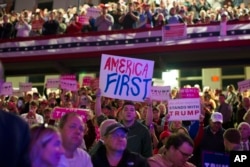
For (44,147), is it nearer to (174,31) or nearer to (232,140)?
(232,140)

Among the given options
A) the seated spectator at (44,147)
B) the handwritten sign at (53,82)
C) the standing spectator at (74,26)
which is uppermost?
the standing spectator at (74,26)

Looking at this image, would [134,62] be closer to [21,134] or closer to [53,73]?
[21,134]

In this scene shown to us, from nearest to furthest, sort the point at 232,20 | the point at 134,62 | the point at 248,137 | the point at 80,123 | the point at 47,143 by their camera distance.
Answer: the point at 47,143 < the point at 80,123 < the point at 248,137 < the point at 134,62 < the point at 232,20

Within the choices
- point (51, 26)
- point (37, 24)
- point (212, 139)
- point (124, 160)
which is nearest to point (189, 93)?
point (212, 139)

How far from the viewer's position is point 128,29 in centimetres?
1556

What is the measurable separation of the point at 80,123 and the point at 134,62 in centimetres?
354

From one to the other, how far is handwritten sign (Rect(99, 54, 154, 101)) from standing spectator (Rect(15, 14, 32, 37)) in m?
10.7

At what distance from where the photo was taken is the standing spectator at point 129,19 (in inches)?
590

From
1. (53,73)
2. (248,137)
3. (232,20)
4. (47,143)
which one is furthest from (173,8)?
(47,143)

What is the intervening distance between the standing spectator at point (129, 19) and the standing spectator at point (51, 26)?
2689 mm

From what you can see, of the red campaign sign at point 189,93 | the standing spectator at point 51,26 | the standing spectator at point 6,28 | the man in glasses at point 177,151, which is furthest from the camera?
the standing spectator at point 6,28

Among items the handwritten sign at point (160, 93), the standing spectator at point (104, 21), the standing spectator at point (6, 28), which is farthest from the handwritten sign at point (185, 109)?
the standing spectator at point (6, 28)

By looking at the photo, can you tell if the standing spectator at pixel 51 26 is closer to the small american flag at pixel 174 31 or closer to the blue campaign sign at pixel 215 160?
the small american flag at pixel 174 31

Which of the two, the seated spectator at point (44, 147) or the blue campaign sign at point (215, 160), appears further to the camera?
the blue campaign sign at point (215, 160)
